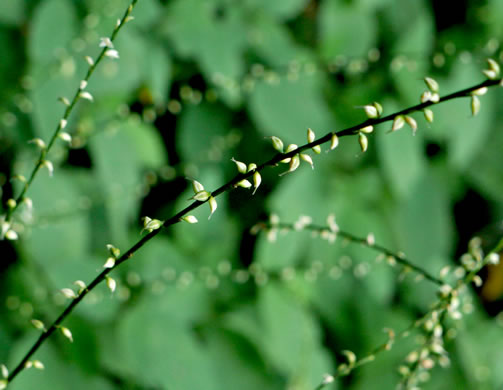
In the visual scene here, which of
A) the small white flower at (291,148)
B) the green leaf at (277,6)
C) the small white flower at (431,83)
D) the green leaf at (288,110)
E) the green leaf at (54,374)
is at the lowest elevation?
the small white flower at (291,148)

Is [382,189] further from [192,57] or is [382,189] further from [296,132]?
[192,57]

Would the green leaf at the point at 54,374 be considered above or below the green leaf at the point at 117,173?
below

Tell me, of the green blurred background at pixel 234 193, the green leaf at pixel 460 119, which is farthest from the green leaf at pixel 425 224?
the green leaf at pixel 460 119

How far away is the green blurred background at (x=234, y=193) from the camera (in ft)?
3.13

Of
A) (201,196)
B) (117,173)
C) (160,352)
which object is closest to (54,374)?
(160,352)

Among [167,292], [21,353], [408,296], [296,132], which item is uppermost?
[296,132]

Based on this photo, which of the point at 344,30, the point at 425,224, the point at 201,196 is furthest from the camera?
the point at 425,224

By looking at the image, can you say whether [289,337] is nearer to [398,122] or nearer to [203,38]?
[203,38]

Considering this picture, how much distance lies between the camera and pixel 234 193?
51.4 inches

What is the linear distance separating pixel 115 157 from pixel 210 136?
0.26 metres

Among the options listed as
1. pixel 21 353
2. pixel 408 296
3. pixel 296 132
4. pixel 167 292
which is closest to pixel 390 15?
pixel 296 132

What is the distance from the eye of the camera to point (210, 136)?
1.20m

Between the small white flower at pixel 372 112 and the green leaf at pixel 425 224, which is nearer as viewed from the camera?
the small white flower at pixel 372 112

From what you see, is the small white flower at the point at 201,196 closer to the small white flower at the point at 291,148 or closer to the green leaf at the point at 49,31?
the small white flower at the point at 291,148
